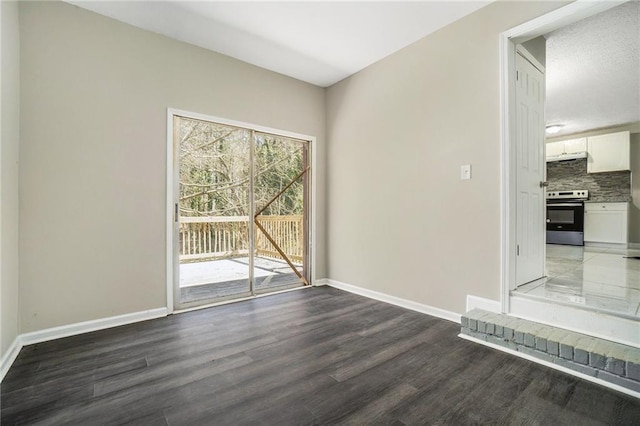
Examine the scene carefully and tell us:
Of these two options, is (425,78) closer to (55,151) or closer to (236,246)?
(236,246)

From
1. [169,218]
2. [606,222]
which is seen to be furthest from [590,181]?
[169,218]

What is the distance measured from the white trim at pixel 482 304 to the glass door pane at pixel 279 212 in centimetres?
215

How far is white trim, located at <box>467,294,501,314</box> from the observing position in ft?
7.91

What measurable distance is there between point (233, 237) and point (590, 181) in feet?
25.6

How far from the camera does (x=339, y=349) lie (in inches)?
84.0

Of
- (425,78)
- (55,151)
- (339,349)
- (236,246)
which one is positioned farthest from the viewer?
(236,246)

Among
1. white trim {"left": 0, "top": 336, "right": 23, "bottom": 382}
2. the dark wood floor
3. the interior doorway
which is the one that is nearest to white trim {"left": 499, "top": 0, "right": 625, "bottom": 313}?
the dark wood floor

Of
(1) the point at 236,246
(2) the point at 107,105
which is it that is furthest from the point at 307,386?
(2) the point at 107,105

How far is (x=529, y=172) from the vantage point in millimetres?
2691

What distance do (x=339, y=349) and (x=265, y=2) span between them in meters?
2.92

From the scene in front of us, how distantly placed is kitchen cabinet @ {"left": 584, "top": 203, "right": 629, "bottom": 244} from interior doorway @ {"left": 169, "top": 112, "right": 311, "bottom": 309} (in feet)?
20.9

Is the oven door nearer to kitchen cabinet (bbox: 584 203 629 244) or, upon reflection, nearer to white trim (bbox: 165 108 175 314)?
kitchen cabinet (bbox: 584 203 629 244)

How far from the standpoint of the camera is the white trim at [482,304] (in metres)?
2.41

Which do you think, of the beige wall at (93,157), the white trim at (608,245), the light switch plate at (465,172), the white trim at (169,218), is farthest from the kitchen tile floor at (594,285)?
the beige wall at (93,157)
